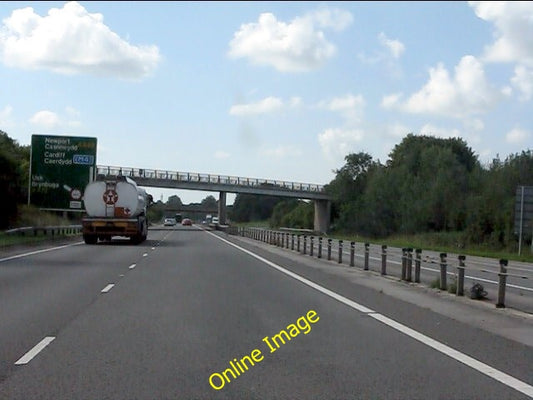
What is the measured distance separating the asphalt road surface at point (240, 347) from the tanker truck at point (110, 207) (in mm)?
25693

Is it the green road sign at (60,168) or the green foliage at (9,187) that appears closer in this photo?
the green road sign at (60,168)

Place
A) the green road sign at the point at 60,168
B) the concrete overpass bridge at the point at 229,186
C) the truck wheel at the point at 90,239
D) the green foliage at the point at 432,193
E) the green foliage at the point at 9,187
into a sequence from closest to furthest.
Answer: the truck wheel at the point at 90,239 < the green road sign at the point at 60,168 < the green foliage at the point at 9,187 < the green foliage at the point at 432,193 < the concrete overpass bridge at the point at 229,186

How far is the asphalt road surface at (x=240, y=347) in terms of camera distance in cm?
858

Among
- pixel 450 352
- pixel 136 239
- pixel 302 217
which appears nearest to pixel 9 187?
pixel 136 239

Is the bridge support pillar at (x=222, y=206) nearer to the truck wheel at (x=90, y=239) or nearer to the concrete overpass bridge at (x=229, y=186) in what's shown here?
the concrete overpass bridge at (x=229, y=186)

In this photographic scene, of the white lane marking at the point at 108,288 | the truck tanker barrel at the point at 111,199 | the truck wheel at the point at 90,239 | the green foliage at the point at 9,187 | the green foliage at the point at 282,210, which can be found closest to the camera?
the white lane marking at the point at 108,288

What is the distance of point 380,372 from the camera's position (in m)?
9.48

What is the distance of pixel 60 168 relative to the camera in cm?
5209

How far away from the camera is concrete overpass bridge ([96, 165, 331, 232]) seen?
9906 centimetres

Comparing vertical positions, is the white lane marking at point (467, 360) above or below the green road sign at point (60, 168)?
below

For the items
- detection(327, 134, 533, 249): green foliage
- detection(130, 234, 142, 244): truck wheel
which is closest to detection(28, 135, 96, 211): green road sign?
detection(130, 234, 142, 244): truck wheel

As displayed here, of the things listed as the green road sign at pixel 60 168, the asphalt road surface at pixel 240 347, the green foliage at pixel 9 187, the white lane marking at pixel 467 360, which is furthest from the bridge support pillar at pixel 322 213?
the white lane marking at pixel 467 360

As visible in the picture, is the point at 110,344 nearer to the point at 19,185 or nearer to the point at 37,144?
the point at 37,144

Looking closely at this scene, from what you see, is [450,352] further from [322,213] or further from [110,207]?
[322,213]
